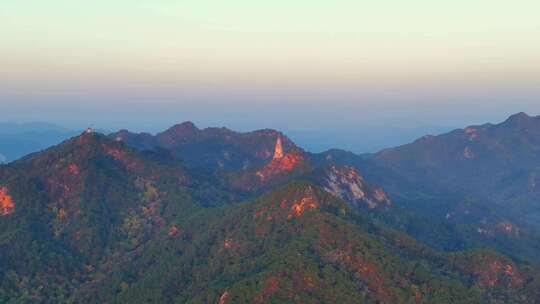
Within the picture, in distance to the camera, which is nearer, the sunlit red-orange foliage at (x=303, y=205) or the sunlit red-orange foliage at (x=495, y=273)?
the sunlit red-orange foliage at (x=495, y=273)

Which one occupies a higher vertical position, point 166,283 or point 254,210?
point 254,210

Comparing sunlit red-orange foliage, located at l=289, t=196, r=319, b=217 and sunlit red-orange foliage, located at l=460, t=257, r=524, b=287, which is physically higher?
sunlit red-orange foliage, located at l=289, t=196, r=319, b=217

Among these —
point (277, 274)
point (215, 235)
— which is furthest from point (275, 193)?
point (277, 274)

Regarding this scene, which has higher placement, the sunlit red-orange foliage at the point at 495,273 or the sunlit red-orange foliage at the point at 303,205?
the sunlit red-orange foliage at the point at 303,205

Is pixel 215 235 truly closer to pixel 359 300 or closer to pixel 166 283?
pixel 166 283

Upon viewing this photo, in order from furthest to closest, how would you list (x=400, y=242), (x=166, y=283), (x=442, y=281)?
(x=400, y=242) → (x=166, y=283) → (x=442, y=281)

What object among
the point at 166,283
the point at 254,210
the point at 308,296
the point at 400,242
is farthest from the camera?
the point at 254,210

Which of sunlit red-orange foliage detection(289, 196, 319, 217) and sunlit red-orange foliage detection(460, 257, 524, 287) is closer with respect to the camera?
sunlit red-orange foliage detection(460, 257, 524, 287)

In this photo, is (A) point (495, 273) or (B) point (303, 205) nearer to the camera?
(A) point (495, 273)

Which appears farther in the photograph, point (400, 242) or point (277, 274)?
point (400, 242)

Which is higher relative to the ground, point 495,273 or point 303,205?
point 303,205

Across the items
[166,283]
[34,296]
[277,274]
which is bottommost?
[34,296]
